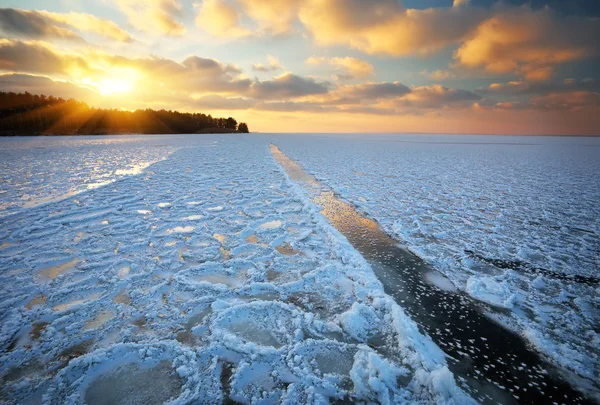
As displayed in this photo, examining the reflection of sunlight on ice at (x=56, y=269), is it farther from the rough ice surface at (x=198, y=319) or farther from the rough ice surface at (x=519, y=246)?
the rough ice surface at (x=519, y=246)

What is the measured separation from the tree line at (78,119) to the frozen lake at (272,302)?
6858cm

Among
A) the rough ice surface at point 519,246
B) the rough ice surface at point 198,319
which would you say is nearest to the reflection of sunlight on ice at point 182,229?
the rough ice surface at point 198,319

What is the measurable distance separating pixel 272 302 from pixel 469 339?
1901 millimetres

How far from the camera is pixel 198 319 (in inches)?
101

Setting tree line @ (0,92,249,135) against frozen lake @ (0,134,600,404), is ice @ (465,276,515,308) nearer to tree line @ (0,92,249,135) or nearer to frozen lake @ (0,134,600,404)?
frozen lake @ (0,134,600,404)

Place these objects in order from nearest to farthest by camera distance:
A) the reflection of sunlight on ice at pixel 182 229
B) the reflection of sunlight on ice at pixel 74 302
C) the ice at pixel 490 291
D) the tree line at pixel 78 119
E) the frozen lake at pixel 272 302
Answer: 1. the frozen lake at pixel 272 302
2. the reflection of sunlight on ice at pixel 74 302
3. the ice at pixel 490 291
4. the reflection of sunlight on ice at pixel 182 229
5. the tree line at pixel 78 119

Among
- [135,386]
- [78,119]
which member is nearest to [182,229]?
[135,386]

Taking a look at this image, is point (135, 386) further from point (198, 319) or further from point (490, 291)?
point (490, 291)

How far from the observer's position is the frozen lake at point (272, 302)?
6.29 feet

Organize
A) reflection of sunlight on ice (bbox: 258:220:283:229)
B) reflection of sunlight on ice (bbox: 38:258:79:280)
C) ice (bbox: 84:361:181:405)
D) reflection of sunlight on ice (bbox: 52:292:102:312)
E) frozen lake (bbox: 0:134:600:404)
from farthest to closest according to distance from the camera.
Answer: reflection of sunlight on ice (bbox: 258:220:283:229)
reflection of sunlight on ice (bbox: 38:258:79:280)
reflection of sunlight on ice (bbox: 52:292:102:312)
frozen lake (bbox: 0:134:600:404)
ice (bbox: 84:361:181:405)

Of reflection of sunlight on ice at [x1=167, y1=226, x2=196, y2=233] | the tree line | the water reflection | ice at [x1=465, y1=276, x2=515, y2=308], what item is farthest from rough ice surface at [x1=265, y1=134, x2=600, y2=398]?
the tree line

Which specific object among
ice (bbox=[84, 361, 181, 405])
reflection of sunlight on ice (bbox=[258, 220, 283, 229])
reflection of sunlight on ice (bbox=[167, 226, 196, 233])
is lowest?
Answer: ice (bbox=[84, 361, 181, 405])

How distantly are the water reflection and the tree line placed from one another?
72.0 metres

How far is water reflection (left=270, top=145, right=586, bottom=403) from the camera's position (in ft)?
6.21
